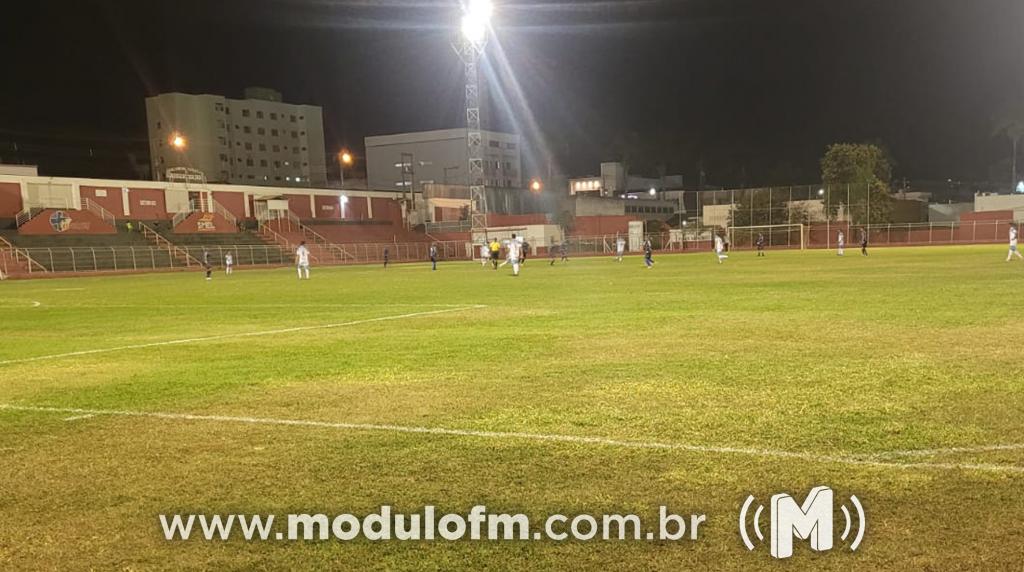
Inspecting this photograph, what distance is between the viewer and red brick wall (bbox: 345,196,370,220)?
7516cm

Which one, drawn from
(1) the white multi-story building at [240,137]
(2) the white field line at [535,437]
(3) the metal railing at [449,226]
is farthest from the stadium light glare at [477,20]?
(1) the white multi-story building at [240,137]

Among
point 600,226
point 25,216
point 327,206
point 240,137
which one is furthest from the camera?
point 240,137

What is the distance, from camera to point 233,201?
219ft

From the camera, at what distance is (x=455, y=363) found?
8742 millimetres

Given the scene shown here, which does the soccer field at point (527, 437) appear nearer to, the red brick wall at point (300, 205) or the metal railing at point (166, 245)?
the metal railing at point (166, 245)

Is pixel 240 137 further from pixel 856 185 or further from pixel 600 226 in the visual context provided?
pixel 856 185

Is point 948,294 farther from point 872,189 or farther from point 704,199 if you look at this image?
point 704,199

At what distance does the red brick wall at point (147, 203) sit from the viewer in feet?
195

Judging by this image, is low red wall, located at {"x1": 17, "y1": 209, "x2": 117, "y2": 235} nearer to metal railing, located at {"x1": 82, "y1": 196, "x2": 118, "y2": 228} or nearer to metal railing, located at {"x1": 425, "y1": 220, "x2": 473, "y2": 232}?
metal railing, located at {"x1": 82, "y1": 196, "x2": 118, "y2": 228}

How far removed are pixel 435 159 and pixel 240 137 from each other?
29985 millimetres

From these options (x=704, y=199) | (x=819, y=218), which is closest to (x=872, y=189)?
(x=819, y=218)

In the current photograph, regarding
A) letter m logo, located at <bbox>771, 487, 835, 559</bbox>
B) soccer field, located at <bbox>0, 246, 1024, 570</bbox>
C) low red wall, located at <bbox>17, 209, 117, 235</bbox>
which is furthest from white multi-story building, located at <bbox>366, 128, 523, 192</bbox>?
letter m logo, located at <bbox>771, 487, 835, 559</bbox>

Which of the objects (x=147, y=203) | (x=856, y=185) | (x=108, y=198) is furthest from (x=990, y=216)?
(x=108, y=198)

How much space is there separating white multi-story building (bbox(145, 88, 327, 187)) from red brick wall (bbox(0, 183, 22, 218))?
33.9 meters
